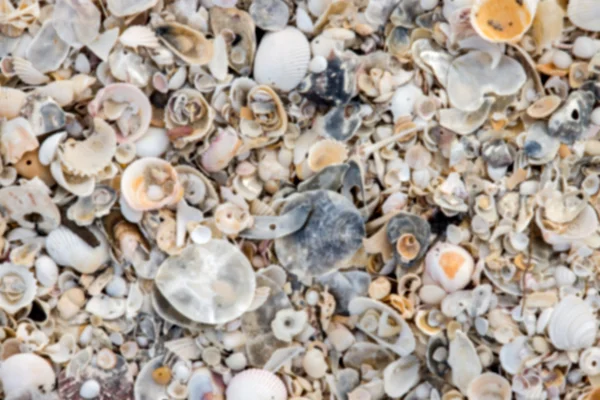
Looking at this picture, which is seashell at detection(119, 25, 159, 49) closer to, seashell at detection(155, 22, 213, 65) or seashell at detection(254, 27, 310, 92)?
seashell at detection(155, 22, 213, 65)

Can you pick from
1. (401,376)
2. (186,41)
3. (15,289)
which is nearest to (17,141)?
(15,289)

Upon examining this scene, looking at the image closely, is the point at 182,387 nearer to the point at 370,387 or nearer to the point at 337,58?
the point at 370,387

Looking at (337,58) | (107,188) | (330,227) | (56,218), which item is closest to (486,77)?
(337,58)

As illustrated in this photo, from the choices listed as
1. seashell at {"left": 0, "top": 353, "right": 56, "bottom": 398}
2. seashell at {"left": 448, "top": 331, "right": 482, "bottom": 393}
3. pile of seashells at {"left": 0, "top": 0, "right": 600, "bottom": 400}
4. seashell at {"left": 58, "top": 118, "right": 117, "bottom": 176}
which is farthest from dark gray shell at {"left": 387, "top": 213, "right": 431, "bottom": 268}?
seashell at {"left": 0, "top": 353, "right": 56, "bottom": 398}

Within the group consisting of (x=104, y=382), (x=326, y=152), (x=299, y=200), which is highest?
(x=326, y=152)

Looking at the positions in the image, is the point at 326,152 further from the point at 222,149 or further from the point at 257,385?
the point at 257,385

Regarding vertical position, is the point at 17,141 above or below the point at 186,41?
below

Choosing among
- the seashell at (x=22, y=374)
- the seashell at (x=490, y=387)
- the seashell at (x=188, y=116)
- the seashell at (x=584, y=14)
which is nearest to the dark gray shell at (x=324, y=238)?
the seashell at (x=188, y=116)
